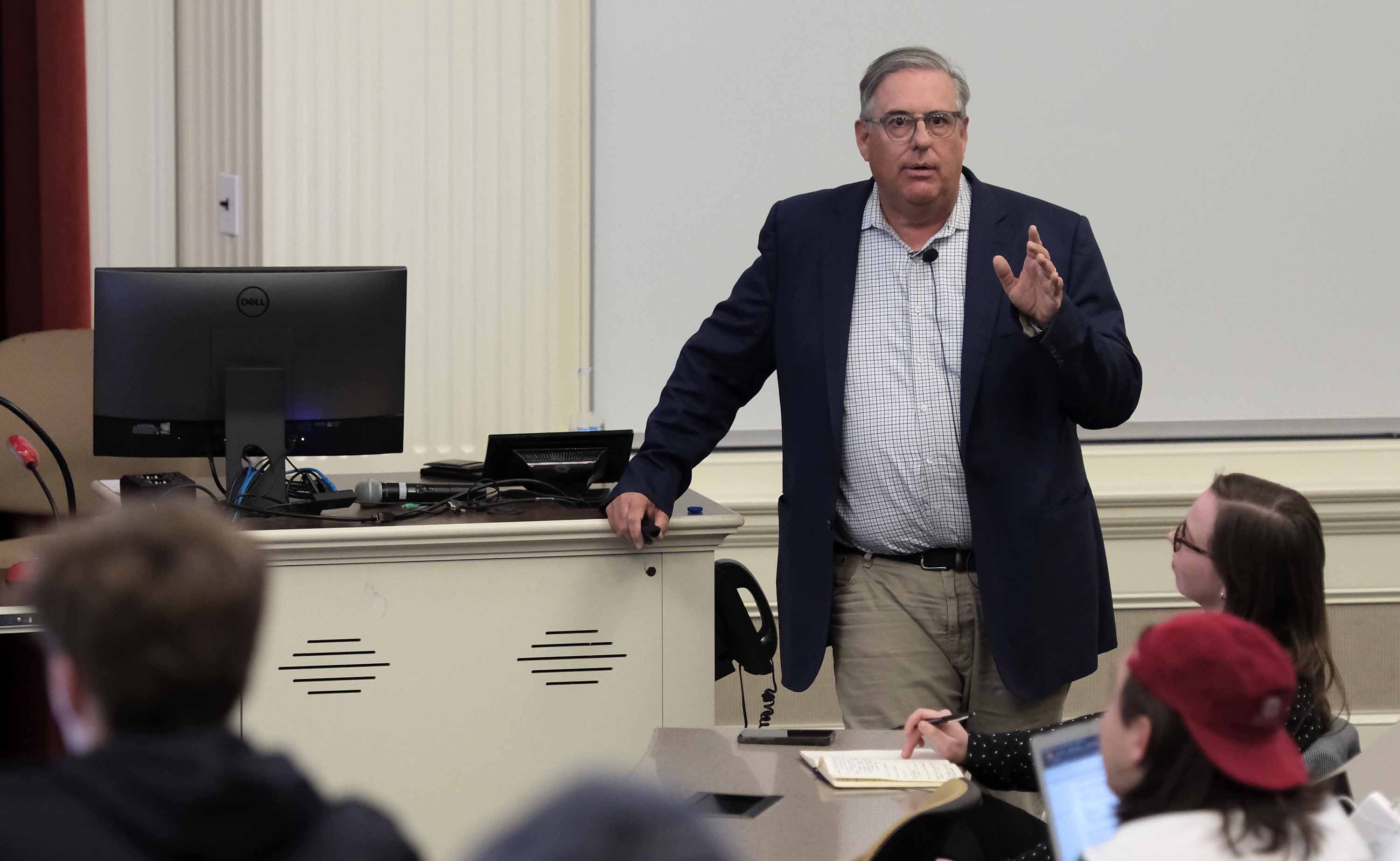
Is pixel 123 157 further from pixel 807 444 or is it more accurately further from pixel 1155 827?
pixel 1155 827

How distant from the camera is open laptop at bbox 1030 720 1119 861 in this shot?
4.95ft

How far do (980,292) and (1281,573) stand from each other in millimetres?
770

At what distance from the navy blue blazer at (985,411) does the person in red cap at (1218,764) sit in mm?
1132

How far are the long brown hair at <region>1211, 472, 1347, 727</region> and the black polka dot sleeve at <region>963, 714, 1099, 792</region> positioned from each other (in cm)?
27

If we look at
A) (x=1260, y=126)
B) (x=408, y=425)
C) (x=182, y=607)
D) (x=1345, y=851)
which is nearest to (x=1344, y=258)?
(x=1260, y=126)

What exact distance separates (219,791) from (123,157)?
3539mm

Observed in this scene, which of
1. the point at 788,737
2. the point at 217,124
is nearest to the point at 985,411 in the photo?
the point at 788,737

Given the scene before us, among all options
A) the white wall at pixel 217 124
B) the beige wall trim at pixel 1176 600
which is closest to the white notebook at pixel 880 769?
the beige wall trim at pixel 1176 600

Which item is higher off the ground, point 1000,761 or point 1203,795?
point 1203,795

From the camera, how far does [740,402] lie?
2895mm

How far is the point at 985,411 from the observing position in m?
2.57

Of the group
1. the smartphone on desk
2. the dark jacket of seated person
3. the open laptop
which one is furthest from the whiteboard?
the dark jacket of seated person

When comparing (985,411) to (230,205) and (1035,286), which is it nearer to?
(1035,286)

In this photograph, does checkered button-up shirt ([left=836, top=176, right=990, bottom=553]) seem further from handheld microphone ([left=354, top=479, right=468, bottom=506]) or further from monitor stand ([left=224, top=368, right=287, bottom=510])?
monitor stand ([left=224, top=368, right=287, bottom=510])
